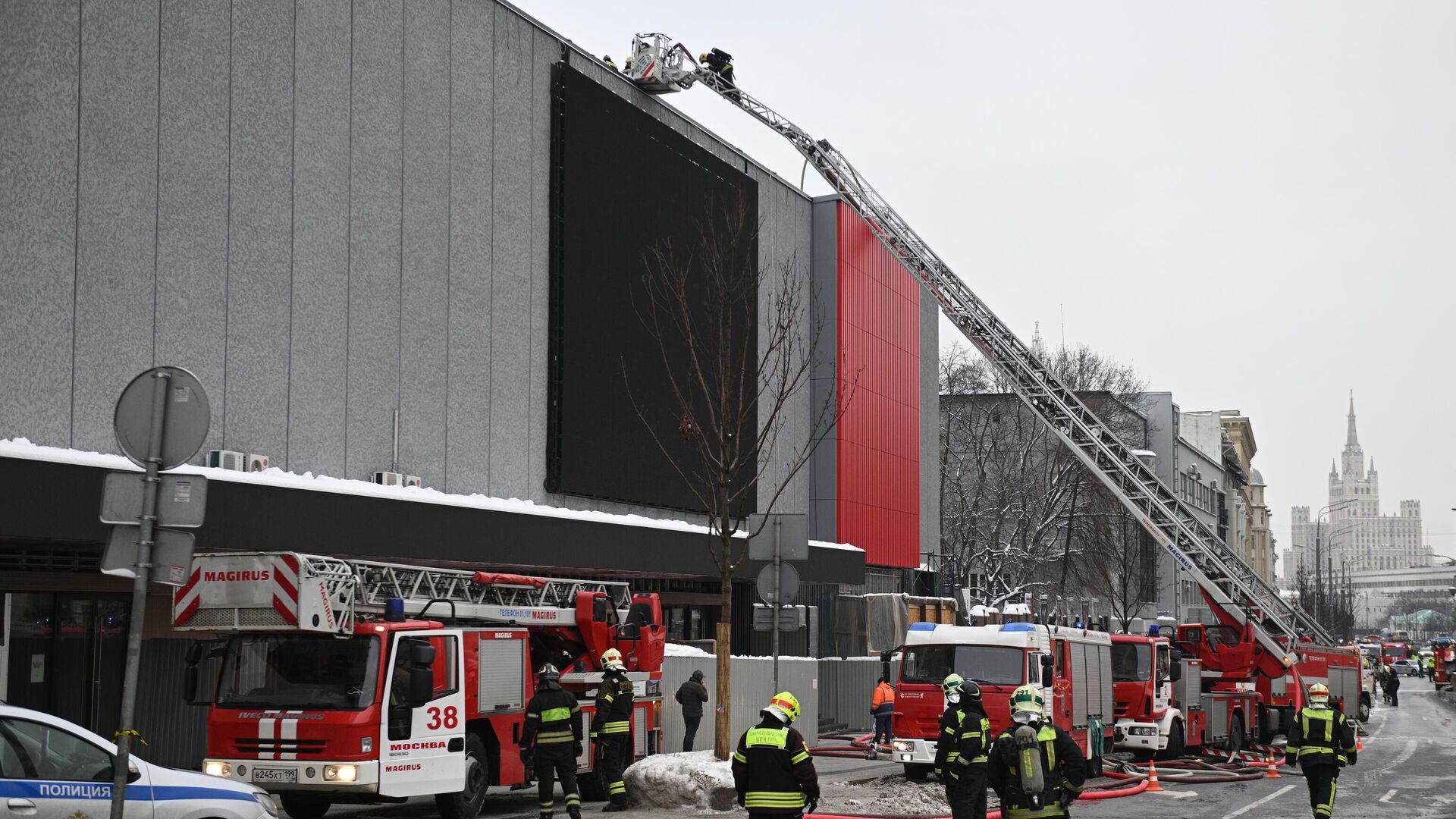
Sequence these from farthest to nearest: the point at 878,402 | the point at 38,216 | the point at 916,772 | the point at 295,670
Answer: the point at 878,402 < the point at 916,772 < the point at 38,216 < the point at 295,670

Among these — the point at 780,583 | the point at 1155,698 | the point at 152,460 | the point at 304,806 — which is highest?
the point at 152,460

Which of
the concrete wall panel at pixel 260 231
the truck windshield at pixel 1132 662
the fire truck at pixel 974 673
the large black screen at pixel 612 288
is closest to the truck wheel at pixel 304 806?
the concrete wall panel at pixel 260 231

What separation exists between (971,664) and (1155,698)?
763 cm

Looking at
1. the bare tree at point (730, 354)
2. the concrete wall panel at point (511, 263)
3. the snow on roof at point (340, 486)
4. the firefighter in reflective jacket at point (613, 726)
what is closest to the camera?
the snow on roof at point (340, 486)

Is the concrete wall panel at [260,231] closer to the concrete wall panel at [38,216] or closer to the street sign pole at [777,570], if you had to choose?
the concrete wall panel at [38,216]

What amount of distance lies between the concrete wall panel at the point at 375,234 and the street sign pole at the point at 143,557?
12874 mm

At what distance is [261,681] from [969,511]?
4862cm

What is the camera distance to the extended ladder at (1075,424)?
33.8 meters

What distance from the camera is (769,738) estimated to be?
10508mm

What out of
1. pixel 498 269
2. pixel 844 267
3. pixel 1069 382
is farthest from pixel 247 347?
pixel 1069 382

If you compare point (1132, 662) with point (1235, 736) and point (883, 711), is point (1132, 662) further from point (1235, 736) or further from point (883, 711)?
point (1235, 736)

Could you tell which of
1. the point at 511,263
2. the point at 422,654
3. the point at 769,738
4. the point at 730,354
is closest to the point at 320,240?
the point at 511,263

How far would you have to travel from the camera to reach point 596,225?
27.5 meters

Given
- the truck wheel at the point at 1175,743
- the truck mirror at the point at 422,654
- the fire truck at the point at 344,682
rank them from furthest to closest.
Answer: the truck wheel at the point at 1175,743 → the truck mirror at the point at 422,654 → the fire truck at the point at 344,682
